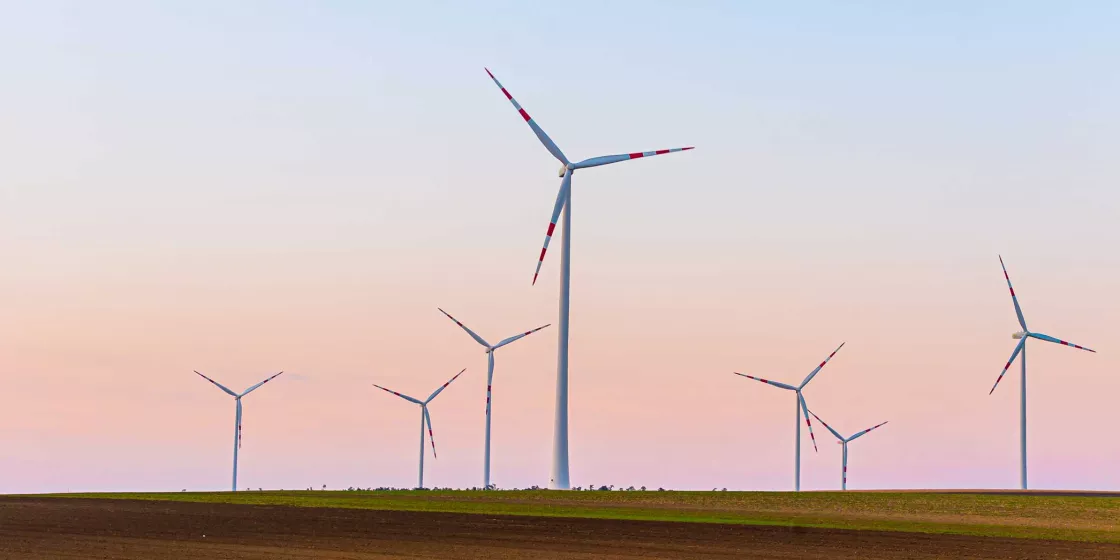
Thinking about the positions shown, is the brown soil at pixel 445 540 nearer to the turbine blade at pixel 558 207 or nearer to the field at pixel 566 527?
the field at pixel 566 527

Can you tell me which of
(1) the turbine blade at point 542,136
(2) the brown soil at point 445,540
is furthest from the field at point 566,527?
(1) the turbine blade at point 542,136

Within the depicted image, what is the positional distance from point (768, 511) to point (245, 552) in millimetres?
40439

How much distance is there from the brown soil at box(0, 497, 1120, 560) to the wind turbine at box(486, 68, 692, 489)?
2778cm

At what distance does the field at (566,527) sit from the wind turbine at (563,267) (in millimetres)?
3444

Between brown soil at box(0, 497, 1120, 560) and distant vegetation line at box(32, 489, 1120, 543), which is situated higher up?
distant vegetation line at box(32, 489, 1120, 543)

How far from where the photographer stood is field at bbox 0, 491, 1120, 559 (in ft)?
166

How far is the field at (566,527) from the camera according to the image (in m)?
50.7

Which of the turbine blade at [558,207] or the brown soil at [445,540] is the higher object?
the turbine blade at [558,207]

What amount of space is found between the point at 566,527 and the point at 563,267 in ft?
136

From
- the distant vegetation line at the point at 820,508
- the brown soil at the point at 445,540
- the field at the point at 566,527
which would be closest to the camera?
the brown soil at the point at 445,540

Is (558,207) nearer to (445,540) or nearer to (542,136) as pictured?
(542,136)

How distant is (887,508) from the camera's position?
84125 millimetres

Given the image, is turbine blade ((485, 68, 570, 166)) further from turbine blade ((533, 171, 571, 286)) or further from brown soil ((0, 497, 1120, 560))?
brown soil ((0, 497, 1120, 560))

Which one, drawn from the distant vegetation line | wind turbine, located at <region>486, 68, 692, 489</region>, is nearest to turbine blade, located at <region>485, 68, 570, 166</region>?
wind turbine, located at <region>486, 68, 692, 489</region>
